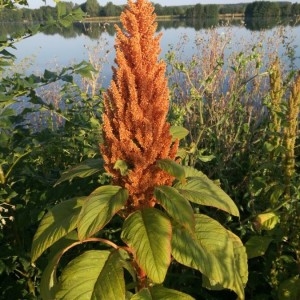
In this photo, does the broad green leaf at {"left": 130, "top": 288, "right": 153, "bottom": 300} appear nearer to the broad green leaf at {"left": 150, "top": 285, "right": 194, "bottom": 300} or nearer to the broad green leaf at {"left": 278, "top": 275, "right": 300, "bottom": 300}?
the broad green leaf at {"left": 150, "top": 285, "right": 194, "bottom": 300}

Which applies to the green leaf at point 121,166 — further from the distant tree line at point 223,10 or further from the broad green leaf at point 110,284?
the distant tree line at point 223,10

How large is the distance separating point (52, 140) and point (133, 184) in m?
1.04

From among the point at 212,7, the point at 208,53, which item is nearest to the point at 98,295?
the point at 208,53

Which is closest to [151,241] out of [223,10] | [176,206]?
[176,206]

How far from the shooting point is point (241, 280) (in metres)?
1.84

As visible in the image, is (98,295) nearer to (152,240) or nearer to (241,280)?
(152,240)

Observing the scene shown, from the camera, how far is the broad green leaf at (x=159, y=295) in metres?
1.64

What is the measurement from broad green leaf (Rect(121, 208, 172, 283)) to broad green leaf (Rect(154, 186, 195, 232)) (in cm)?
7

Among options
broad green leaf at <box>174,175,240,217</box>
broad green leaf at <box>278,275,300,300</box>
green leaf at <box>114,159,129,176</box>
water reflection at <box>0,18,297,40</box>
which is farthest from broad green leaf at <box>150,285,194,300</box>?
water reflection at <box>0,18,297,40</box>

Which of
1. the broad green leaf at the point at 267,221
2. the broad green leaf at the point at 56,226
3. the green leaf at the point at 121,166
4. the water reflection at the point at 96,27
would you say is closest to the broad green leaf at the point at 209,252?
the green leaf at the point at 121,166

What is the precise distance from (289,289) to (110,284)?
4.35 feet

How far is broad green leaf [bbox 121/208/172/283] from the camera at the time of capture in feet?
4.86

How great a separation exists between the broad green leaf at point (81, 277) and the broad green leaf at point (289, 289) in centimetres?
125

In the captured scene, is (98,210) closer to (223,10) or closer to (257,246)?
(257,246)
